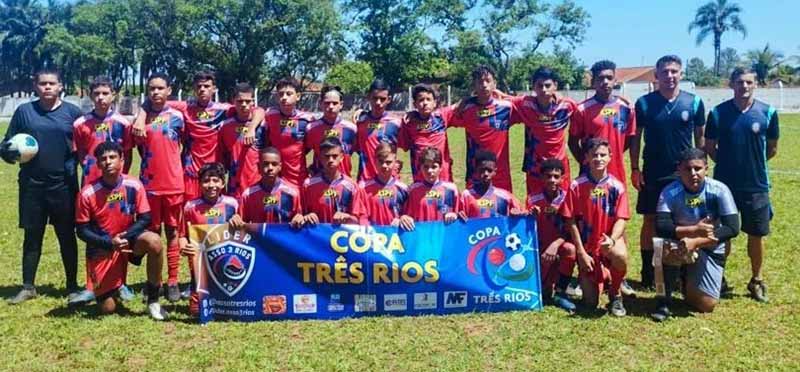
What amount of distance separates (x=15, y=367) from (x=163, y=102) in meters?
2.72

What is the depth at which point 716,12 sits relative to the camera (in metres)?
87.8

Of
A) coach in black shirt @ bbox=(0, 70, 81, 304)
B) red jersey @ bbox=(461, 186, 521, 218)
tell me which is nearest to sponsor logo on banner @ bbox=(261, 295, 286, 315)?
red jersey @ bbox=(461, 186, 521, 218)

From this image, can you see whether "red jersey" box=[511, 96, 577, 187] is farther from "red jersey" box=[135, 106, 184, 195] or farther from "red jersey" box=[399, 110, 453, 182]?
"red jersey" box=[135, 106, 184, 195]

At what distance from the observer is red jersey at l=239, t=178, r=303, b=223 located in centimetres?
632

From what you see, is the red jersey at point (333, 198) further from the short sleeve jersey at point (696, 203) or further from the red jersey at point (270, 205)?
the short sleeve jersey at point (696, 203)

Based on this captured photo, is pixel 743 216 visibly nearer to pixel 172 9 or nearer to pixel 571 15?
pixel 172 9

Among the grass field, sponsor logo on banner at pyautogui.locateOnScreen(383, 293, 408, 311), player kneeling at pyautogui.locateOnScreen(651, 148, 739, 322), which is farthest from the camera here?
sponsor logo on banner at pyautogui.locateOnScreen(383, 293, 408, 311)

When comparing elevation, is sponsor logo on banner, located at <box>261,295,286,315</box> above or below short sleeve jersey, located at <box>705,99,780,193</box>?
below

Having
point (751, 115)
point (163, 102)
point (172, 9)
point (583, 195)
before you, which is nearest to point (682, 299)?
point (583, 195)

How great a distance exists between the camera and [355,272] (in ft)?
19.6

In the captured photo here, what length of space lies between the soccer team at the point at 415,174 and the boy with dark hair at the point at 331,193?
14 mm

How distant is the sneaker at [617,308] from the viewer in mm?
5925

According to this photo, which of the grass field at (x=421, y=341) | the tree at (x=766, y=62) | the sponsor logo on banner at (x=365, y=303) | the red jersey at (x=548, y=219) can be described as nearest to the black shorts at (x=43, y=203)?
the grass field at (x=421, y=341)

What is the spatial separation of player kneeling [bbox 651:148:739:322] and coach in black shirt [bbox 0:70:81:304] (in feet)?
18.0
